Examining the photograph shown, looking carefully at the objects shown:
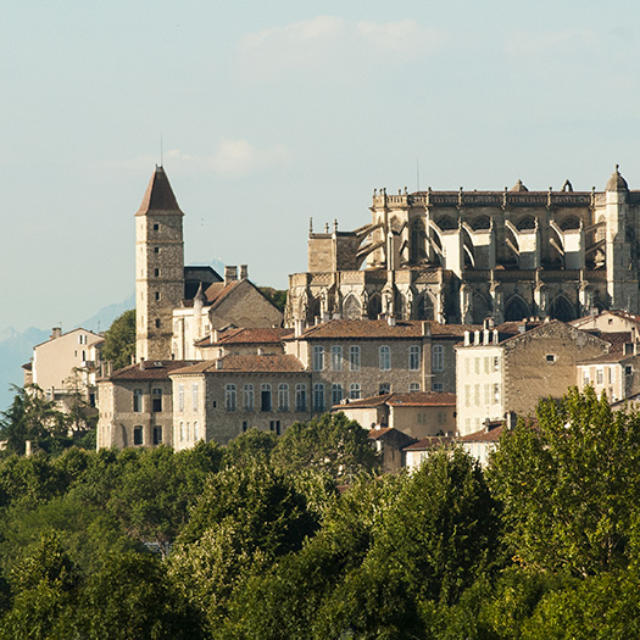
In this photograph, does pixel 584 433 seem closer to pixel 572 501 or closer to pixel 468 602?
pixel 572 501

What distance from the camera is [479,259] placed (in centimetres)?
14712

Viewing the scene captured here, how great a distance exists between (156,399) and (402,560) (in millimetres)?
67732

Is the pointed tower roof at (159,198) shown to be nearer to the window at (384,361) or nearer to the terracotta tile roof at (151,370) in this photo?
the terracotta tile roof at (151,370)

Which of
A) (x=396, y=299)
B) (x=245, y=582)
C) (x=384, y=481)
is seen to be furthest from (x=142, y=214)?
(x=245, y=582)

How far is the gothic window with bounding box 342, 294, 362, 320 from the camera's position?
463ft

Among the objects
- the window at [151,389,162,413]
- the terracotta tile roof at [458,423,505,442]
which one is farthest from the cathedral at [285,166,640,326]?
the terracotta tile roof at [458,423,505,442]

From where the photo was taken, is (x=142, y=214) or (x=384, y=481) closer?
(x=384, y=481)

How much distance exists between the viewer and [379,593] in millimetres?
61031

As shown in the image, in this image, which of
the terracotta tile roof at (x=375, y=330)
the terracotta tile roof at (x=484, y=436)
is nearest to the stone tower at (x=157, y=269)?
the terracotta tile roof at (x=375, y=330)

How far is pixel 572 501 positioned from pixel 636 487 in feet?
5.62

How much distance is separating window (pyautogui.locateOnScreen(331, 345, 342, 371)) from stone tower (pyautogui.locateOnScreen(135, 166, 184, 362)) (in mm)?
22887

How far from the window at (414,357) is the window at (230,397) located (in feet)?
29.6

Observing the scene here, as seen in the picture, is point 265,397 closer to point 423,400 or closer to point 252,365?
point 252,365

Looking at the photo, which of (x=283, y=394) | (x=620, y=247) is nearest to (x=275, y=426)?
(x=283, y=394)
